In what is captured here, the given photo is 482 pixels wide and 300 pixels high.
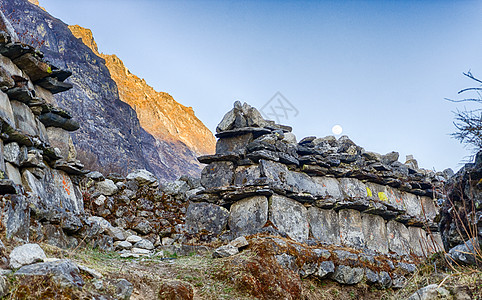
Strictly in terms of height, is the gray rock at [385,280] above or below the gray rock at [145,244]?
below

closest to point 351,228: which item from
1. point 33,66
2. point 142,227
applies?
point 142,227

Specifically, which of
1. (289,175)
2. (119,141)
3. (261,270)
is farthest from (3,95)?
(119,141)

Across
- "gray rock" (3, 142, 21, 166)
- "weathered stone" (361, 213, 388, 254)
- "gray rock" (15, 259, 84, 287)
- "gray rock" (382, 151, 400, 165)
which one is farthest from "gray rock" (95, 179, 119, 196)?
"gray rock" (382, 151, 400, 165)

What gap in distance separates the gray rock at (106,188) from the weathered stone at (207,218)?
3.89m

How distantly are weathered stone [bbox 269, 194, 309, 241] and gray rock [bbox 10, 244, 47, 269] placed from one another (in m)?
4.41

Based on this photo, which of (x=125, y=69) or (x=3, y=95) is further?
(x=125, y=69)

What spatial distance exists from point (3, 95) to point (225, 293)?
5080mm

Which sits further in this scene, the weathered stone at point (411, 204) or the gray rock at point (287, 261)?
the weathered stone at point (411, 204)

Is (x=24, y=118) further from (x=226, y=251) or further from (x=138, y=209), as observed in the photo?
(x=226, y=251)

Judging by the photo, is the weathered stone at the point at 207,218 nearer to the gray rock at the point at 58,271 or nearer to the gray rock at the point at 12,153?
the gray rock at the point at 12,153

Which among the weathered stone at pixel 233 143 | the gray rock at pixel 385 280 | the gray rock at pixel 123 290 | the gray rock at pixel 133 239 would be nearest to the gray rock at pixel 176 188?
the gray rock at pixel 133 239

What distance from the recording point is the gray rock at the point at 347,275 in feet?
20.5

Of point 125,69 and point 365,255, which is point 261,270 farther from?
point 125,69

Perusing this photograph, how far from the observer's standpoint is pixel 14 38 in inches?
298
